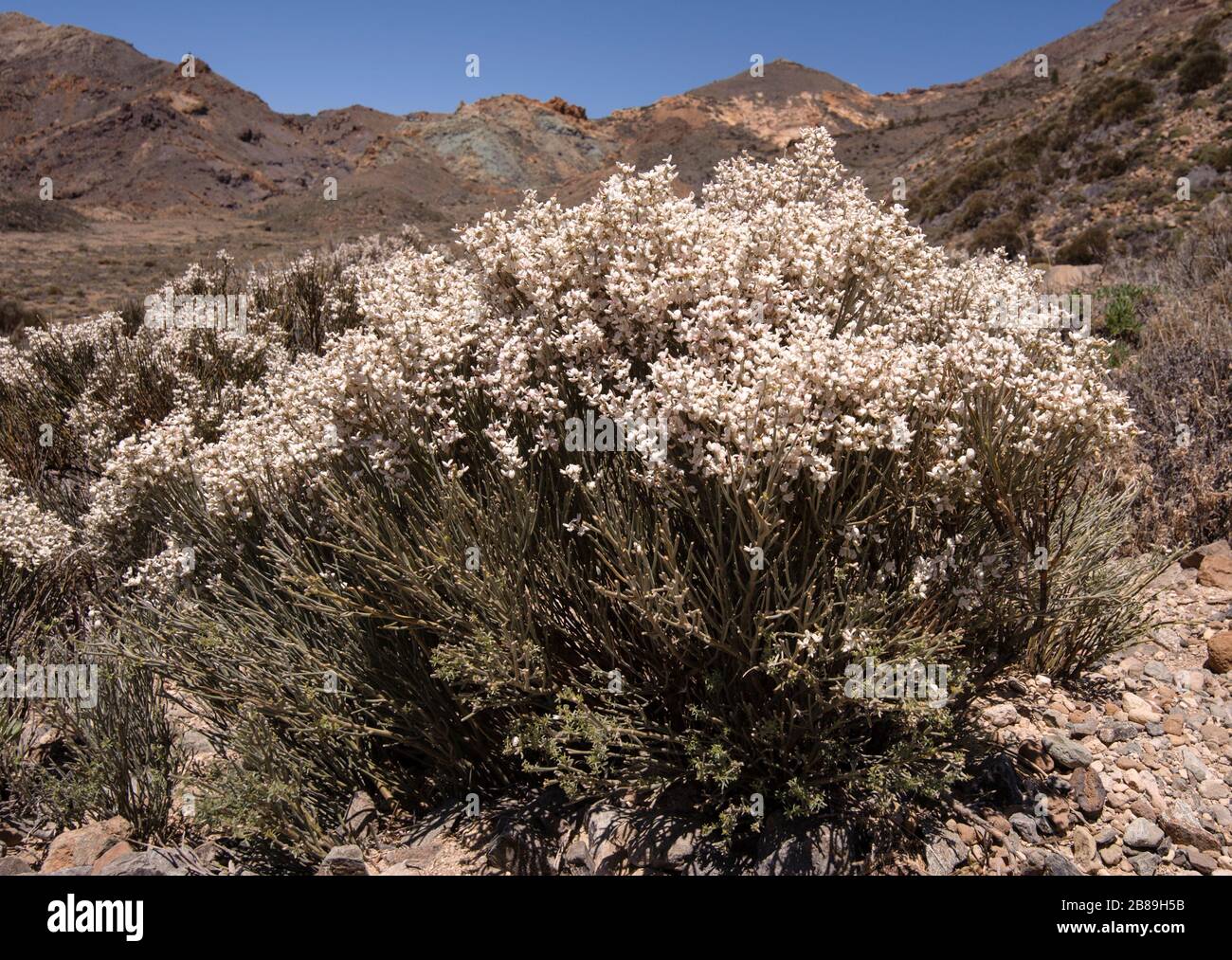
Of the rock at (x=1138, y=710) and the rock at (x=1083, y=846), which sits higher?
the rock at (x=1138, y=710)

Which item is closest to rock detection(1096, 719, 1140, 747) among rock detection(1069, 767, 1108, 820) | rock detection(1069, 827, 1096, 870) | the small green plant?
rock detection(1069, 767, 1108, 820)

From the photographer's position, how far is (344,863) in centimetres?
296

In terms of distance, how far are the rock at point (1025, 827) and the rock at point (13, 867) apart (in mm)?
3820

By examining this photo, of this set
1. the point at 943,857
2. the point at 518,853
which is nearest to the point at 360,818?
the point at 518,853

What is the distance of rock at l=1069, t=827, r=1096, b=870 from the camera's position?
8.97ft

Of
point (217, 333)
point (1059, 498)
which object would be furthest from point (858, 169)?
point (1059, 498)

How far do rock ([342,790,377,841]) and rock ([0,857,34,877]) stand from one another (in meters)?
1.30

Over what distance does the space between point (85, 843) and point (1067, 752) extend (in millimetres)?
4075

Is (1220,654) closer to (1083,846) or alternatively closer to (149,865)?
(1083,846)

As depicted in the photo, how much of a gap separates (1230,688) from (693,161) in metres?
42.2

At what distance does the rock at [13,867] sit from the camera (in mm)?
3220

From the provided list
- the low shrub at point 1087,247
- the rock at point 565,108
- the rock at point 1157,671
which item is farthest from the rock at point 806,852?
the rock at point 565,108

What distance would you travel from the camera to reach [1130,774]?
9.88ft

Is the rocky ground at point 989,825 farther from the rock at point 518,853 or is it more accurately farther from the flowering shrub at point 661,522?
the flowering shrub at point 661,522
